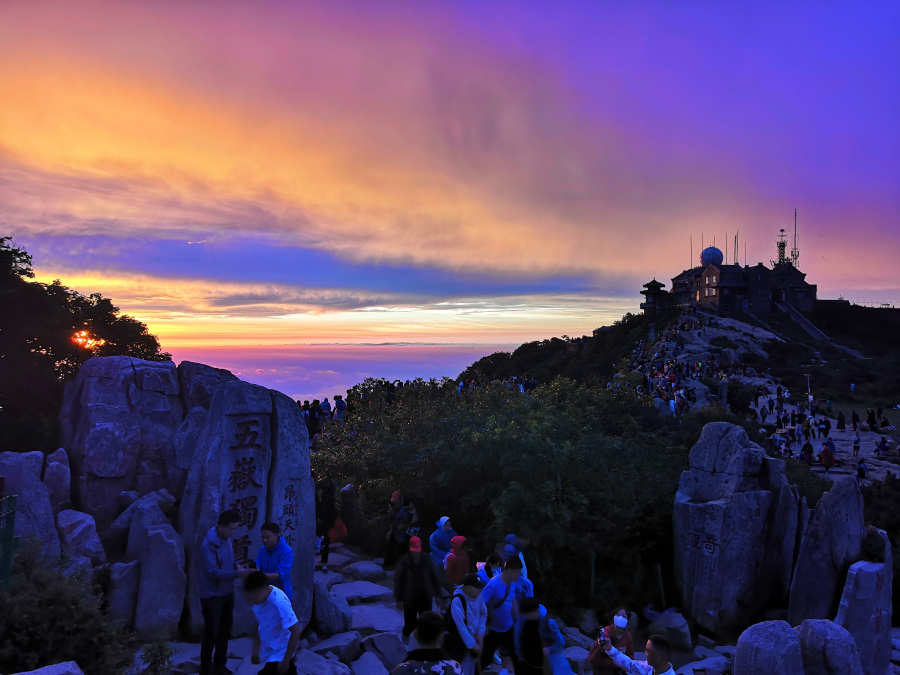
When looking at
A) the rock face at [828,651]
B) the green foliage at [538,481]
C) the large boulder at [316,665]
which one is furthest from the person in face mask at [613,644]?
the green foliage at [538,481]

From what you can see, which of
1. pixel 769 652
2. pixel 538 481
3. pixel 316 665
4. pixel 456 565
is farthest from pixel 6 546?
pixel 769 652

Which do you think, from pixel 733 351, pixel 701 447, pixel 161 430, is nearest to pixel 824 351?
pixel 733 351

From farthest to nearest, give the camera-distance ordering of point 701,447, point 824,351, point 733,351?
1. point 824,351
2. point 733,351
3. point 701,447

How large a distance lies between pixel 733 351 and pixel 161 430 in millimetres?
49739

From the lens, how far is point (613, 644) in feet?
22.2

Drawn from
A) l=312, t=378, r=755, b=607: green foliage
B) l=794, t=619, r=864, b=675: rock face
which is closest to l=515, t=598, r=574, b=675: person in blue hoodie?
l=794, t=619, r=864, b=675: rock face

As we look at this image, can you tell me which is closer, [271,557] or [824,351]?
[271,557]

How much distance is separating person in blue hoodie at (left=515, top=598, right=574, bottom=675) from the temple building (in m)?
73.4

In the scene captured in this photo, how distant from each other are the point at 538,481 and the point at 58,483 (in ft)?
28.1

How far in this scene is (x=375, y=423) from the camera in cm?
1620

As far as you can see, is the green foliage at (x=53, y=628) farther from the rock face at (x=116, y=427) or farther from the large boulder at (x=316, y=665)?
the rock face at (x=116, y=427)

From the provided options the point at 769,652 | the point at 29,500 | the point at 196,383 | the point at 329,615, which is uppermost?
the point at 196,383

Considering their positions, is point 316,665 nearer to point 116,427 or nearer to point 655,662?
point 655,662

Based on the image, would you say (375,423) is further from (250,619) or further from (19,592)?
(19,592)
